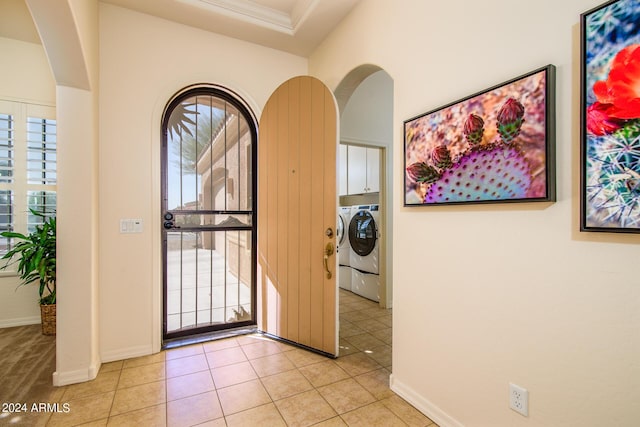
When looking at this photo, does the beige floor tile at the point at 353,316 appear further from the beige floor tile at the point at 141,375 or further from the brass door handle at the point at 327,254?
the beige floor tile at the point at 141,375

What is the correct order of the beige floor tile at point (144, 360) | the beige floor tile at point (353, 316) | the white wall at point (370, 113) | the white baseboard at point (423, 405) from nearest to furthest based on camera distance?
1. the white baseboard at point (423, 405)
2. the beige floor tile at point (144, 360)
3. the beige floor tile at point (353, 316)
4. the white wall at point (370, 113)

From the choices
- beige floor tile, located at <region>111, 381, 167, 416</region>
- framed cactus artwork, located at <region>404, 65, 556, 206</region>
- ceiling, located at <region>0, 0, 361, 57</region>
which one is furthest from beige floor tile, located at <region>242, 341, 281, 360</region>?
ceiling, located at <region>0, 0, 361, 57</region>

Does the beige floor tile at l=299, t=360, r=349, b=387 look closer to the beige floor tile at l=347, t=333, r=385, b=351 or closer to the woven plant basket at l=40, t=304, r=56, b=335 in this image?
the beige floor tile at l=347, t=333, r=385, b=351

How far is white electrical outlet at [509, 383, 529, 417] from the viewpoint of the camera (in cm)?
133

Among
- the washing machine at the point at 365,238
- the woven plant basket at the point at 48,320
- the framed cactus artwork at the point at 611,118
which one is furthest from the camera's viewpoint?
the washing machine at the point at 365,238

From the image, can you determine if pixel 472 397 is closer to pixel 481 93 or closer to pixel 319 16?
pixel 481 93

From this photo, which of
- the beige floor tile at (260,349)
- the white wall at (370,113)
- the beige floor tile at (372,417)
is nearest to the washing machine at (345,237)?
the white wall at (370,113)

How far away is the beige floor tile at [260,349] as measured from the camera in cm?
256

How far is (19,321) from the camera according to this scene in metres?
3.21

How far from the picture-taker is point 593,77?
1.10 m

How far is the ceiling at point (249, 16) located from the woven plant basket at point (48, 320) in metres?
2.72

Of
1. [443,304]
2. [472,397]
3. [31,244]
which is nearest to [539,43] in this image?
[443,304]

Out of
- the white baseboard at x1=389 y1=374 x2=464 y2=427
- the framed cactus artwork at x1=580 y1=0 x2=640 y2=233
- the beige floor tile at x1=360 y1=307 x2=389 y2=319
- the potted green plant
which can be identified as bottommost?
the beige floor tile at x1=360 y1=307 x2=389 y2=319

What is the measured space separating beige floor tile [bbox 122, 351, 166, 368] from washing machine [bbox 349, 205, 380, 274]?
2.57 meters
